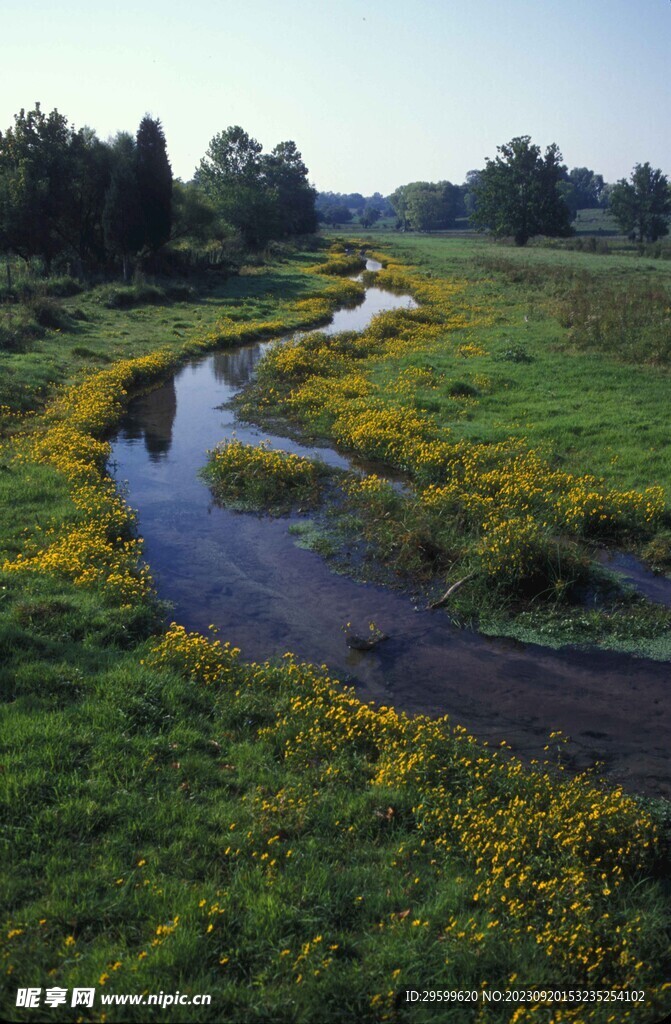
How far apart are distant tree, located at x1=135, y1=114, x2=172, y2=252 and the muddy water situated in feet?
108

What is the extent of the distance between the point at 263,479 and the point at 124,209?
32.1 meters

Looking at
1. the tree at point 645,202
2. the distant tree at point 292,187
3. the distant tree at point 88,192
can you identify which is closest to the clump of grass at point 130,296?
the distant tree at point 88,192

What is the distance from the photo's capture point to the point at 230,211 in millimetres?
62656

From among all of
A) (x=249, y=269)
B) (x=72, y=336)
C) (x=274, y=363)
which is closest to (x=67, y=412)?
(x=274, y=363)

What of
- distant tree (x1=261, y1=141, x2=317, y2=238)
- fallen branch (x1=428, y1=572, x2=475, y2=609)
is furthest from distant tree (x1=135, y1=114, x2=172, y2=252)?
distant tree (x1=261, y1=141, x2=317, y2=238)

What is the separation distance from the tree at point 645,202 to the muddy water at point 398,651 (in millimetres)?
97024

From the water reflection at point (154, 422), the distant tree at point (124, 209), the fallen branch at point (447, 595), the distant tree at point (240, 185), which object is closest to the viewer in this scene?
the fallen branch at point (447, 595)

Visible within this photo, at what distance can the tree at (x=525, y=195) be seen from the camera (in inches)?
3445

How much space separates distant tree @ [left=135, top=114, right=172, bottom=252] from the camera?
145ft

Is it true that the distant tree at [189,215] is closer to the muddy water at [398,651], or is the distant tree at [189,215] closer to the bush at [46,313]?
the bush at [46,313]

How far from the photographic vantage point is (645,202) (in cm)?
9625

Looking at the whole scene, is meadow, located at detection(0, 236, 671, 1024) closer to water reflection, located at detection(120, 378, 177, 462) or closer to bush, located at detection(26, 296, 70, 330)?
water reflection, located at detection(120, 378, 177, 462)

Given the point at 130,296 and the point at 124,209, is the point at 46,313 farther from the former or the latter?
the point at 124,209

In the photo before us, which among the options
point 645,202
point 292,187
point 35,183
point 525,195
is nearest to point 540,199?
point 525,195
